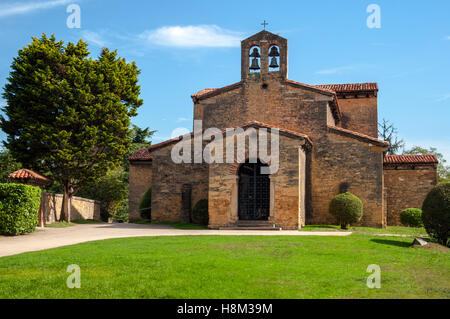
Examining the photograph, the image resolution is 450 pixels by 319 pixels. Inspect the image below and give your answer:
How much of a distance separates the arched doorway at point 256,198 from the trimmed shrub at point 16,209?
10035 mm

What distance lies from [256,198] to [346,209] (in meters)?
4.73

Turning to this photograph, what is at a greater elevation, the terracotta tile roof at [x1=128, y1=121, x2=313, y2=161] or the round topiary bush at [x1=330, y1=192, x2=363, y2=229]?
the terracotta tile roof at [x1=128, y1=121, x2=313, y2=161]

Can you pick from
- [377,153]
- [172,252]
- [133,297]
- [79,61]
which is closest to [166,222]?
[79,61]

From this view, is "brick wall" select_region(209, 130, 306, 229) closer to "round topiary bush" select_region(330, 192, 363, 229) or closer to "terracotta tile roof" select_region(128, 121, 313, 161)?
"terracotta tile roof" select_region(128, 121, 313, 161)

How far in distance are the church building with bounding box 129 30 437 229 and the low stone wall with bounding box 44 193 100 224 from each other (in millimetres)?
6242

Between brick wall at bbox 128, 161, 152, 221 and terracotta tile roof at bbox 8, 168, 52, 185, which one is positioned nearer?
terracotta tile roof at bbox 8, 168, 52, 185

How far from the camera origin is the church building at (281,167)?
2253 centimetres

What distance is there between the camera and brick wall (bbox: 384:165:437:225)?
1159 inches

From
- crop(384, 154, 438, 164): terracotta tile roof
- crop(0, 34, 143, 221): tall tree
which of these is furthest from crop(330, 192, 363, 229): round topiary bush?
crop(0, 34, 143, 221): tall tree

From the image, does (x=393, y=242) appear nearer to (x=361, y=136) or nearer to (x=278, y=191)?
(x=278, y=191)

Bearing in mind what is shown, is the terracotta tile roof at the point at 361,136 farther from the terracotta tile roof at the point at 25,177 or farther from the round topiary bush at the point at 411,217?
the terracotta tile roof at the point at 25,177

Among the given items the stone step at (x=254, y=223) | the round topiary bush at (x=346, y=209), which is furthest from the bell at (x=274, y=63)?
the stone step at (x=254, y=223)

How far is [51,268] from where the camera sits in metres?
10.5

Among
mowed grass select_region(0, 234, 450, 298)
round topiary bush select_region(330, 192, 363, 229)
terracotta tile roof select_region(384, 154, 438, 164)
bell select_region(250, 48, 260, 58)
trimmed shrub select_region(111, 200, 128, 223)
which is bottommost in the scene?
trimmed shrub select_region(111, 200, 128, 223)
